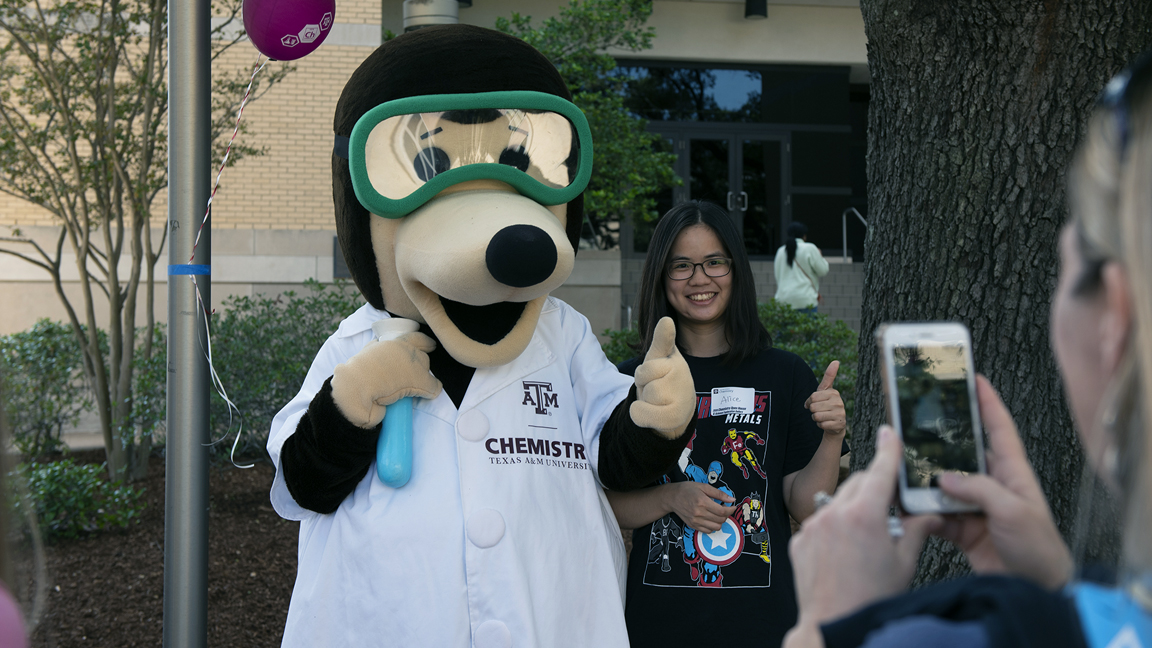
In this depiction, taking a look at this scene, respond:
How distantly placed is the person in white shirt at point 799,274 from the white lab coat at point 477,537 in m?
7.94

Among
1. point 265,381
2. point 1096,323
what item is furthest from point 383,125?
point 265,381

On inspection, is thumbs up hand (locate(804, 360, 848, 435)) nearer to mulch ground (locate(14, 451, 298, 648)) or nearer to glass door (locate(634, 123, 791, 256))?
mulch ground (locate(14, 451, 298, 648))

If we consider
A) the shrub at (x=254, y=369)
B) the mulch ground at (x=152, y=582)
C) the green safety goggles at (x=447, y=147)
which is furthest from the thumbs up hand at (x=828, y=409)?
the shrub at (x=254, y=369)

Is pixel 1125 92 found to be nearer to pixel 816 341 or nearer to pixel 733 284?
pixel 733 284

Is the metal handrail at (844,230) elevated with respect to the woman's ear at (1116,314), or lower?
elevated

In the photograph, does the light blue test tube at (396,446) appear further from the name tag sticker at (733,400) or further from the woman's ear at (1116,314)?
the woman's ear at (1116,314)

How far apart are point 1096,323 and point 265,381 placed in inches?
228

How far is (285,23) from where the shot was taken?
2.85 m

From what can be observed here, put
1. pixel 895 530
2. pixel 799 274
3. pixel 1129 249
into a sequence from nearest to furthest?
pixel 1129 249 < pixel 895 530 < pixel 799 274

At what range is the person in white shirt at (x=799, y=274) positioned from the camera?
32.3 feet

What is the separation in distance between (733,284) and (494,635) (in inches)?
46.6

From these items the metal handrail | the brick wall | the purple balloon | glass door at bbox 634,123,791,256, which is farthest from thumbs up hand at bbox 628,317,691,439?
the metal handrail

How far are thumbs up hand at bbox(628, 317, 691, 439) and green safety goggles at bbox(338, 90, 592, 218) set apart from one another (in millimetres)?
453

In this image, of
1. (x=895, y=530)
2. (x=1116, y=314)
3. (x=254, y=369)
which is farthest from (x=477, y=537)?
(x=254, y=369)
